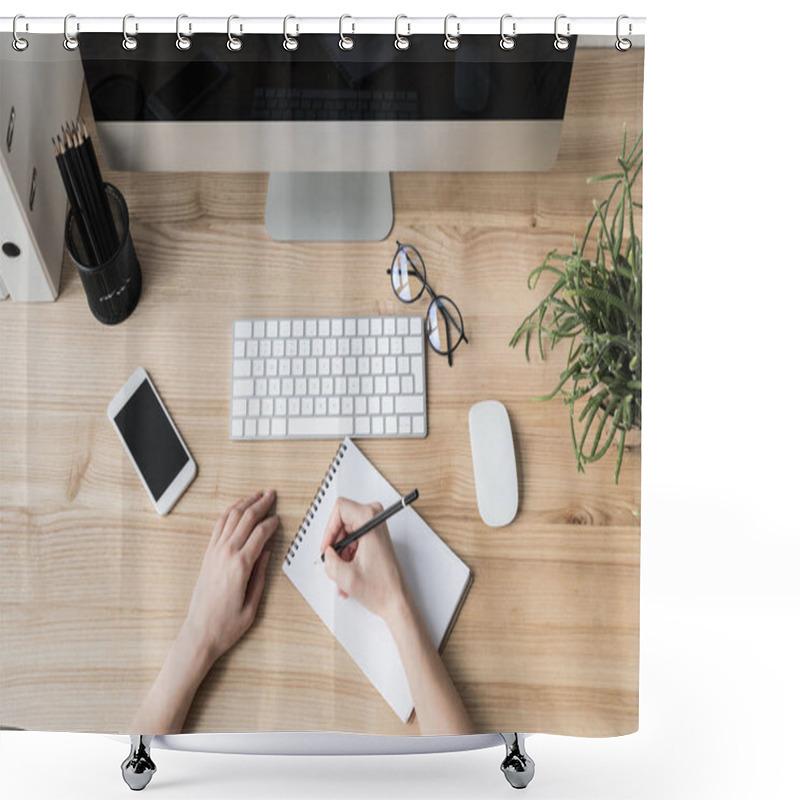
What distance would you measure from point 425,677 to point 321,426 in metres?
0.32

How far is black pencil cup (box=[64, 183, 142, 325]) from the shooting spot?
100 centimetres

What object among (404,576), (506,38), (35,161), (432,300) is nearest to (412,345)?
(432,300)

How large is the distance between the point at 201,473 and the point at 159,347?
161 millimetres

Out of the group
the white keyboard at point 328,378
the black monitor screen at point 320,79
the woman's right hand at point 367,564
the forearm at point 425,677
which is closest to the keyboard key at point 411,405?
the white keyboard at point 328,378

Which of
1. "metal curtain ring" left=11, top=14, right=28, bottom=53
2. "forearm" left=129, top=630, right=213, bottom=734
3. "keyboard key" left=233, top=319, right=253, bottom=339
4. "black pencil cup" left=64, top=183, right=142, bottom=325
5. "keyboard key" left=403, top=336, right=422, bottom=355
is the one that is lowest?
"forearm" left=129, top=630, right=213, bottom=734

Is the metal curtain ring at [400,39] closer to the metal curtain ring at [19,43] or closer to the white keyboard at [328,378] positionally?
the white keyboard at [328,378]

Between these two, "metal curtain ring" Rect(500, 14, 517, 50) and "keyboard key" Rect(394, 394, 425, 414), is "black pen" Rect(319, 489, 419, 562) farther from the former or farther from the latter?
"metal curtain ring" Rect(500, 14, 517, 50)

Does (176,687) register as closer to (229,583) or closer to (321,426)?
(229,583)

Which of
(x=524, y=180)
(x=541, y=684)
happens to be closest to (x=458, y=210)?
(x=524, y=180)

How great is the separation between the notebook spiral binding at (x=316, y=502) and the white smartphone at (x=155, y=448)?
143 mm

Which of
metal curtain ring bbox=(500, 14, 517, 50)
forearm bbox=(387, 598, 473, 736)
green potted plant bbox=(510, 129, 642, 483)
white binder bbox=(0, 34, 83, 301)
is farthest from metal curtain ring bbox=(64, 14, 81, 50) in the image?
forearm bbox=(387, 598, 473, 736)

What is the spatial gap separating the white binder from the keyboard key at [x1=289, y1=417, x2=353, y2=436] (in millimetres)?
334

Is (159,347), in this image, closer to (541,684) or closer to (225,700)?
(225,700)

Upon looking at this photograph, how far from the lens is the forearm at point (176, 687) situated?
3.26 feet
